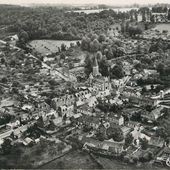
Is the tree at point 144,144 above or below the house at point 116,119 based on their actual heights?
below

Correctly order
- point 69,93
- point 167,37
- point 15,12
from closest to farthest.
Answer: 1. point 69,93
2. point 167,37
3. point 15,12

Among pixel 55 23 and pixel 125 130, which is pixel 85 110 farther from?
pixel 55 23

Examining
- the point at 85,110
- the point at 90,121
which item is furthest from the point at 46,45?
the point at 90,121

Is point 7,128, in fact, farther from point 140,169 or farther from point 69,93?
point 140,169

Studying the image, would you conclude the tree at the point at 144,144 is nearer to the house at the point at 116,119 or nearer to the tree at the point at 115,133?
the tree at the point at 115,133

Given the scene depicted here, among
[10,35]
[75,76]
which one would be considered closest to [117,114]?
[75,76]

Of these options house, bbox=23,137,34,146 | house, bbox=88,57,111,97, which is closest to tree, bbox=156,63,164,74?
house, bbox=88,57,111,97

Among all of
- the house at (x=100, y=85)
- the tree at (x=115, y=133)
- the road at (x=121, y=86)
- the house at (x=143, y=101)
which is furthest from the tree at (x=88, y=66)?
the tree at (x=115, y=133)
